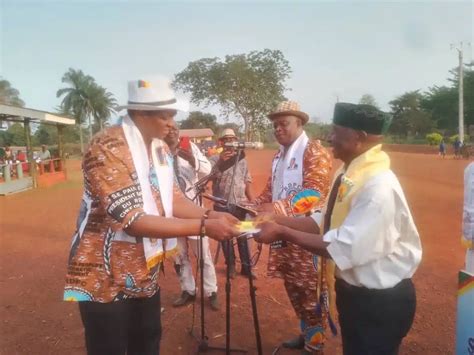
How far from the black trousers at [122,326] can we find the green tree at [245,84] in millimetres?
43121

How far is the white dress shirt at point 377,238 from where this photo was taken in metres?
2.03

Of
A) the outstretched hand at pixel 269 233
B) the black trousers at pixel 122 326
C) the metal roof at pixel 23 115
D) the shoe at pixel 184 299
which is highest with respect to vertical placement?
the metal roof at pixel 23 115

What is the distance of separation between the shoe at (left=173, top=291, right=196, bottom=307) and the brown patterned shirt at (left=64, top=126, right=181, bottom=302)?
262cm

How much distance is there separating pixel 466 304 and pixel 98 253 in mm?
2087

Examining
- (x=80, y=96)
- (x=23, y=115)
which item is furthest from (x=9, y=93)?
(x=23, y=115)

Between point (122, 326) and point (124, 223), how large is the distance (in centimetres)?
71

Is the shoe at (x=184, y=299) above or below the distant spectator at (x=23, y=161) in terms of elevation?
below

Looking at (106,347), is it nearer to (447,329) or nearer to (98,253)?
(98,253)

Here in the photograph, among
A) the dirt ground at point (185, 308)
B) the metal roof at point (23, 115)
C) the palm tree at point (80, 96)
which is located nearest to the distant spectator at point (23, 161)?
the metal roof at point (23, 115)

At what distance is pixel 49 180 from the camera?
18750mm

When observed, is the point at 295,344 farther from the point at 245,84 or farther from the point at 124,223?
the point at 245,84

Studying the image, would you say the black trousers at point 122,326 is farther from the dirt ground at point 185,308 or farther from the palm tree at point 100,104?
the palm tree at point 100,104

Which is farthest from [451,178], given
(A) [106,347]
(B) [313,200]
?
(A) [106,347]

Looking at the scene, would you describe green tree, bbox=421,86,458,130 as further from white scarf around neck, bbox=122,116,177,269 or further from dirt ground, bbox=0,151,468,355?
white scarf around neck, bbox=122,116,177,269
